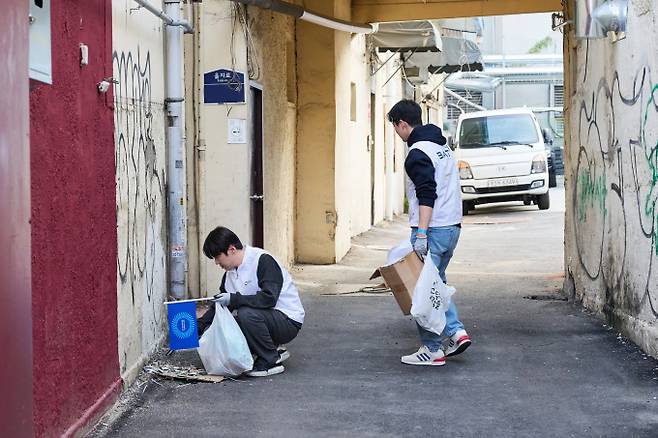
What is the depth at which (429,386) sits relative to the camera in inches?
267

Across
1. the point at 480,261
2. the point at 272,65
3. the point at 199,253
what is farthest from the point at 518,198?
the point at 199,253

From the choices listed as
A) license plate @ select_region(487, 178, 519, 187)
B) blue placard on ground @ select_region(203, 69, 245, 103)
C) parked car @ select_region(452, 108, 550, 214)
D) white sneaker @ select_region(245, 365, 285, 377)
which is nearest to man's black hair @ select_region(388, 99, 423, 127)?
white sneaker @ select_region(245, 365, 285, 377)

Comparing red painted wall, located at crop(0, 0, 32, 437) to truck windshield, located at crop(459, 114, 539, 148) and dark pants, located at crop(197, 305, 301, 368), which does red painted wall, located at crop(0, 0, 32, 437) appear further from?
truck windshield, located at crop(459, 114, 539, 148)

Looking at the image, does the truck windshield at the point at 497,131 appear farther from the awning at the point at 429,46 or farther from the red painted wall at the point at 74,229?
the red painted wall at the point at 74,229

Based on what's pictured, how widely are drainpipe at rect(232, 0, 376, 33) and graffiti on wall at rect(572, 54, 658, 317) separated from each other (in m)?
3.07

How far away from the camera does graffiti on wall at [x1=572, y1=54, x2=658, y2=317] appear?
7.34 meters

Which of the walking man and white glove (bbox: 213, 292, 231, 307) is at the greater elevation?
the walking man

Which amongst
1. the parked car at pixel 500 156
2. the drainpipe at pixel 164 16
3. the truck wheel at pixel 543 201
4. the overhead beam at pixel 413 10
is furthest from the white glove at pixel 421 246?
the truck wheel at pixel 543 201

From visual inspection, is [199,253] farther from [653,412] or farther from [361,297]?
[653,412]

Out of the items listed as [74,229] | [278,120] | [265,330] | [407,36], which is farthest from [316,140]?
[74,229]

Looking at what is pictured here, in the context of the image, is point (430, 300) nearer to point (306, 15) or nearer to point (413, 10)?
point (306, 15)

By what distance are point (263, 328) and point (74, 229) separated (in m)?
1.95

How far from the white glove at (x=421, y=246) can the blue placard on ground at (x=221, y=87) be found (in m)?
3.13

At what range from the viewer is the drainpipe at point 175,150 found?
7973 millimetres
